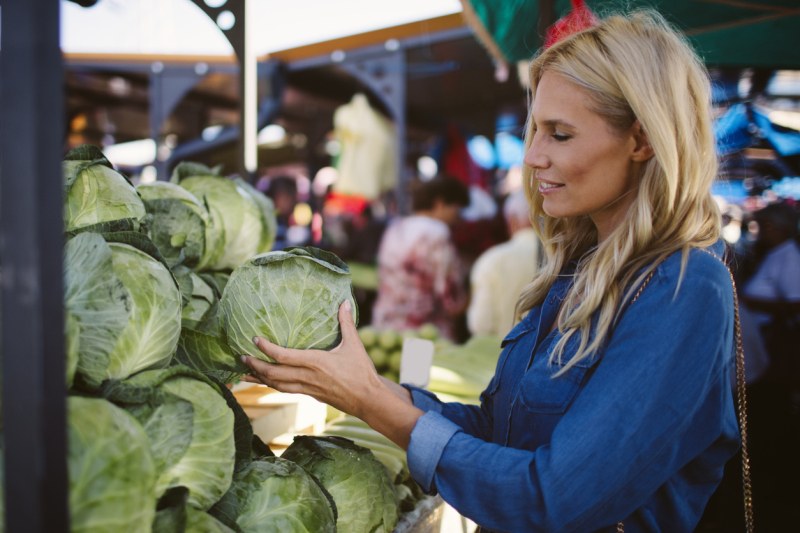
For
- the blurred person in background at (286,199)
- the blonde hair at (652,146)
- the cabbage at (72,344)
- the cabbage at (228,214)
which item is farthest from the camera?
the blurred person in background at (286,199)

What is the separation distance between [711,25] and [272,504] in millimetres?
3414

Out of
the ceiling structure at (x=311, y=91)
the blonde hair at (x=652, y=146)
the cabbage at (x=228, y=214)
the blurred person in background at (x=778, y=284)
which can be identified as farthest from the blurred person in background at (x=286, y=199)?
the blonde hair at (x=652, y=146)

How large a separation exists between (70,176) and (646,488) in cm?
162

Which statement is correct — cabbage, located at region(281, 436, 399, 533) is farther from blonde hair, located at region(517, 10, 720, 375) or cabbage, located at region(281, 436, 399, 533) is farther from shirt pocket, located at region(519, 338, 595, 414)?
blonde hair, located at region(517, 10, 720, 375)

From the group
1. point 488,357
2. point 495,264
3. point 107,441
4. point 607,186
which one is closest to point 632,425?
point 607,186

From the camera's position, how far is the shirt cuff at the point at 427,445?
142cm

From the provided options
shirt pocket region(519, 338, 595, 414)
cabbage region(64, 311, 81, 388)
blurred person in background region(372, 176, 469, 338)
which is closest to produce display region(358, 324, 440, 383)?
blurred person in background region(372, 176, 469, 338)

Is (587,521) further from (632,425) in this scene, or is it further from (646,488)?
(632,425)

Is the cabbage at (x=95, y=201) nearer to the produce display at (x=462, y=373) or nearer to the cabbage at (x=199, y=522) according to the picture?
the cabbage at (x=199, y=522)

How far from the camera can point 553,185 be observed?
1.58 m

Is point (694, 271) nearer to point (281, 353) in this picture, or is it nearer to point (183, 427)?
point (281, 353)

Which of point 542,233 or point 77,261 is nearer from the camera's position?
point 77,261

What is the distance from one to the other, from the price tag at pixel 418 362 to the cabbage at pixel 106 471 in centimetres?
164

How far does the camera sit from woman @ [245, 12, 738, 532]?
4.07 feet
